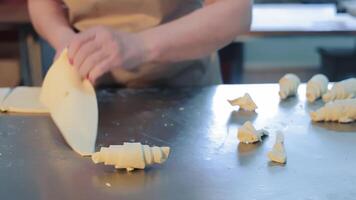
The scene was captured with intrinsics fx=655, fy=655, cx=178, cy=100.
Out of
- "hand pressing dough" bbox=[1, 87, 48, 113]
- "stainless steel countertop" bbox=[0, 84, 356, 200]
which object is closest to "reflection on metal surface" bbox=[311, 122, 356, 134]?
"stainless steel countertop" bbox=[0, 84, 356, 200]

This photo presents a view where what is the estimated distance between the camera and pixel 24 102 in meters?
0.91

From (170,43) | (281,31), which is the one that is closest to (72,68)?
(170,43)

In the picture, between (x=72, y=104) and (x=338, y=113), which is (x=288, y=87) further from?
(x=72, y=104)

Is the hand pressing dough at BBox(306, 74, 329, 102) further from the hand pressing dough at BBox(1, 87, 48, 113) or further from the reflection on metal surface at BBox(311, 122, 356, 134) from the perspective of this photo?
the hand pressing dough at BBox(1, 87, 48, 113)

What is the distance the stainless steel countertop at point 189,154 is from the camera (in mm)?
603

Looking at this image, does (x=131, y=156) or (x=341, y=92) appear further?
(x=341, y=92)

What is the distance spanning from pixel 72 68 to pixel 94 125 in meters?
0.12

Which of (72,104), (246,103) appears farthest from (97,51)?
(246,103)

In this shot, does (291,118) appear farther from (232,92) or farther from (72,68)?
(72,68)

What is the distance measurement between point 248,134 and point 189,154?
8 cm

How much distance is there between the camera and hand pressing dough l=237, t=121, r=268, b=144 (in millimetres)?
730

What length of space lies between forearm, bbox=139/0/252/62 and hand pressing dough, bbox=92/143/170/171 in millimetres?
257

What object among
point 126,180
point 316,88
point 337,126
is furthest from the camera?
point 316,88

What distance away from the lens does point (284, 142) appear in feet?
2.40
